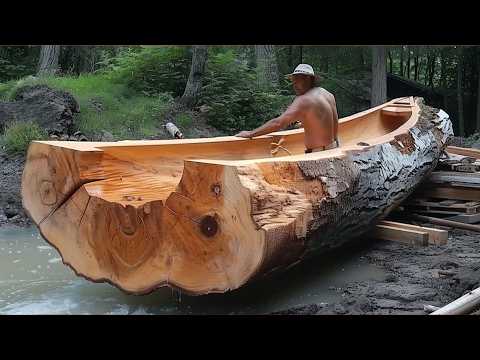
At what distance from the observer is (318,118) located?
14.8 feet

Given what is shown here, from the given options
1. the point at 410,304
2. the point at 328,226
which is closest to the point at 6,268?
the point at 328,226

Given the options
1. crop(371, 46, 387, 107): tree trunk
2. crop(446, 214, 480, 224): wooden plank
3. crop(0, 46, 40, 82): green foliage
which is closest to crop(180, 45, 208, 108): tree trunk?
crop(371, 46, 387, 107): tree trunk

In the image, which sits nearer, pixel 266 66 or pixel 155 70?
pixel 155 70

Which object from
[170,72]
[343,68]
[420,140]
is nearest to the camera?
[420,140]

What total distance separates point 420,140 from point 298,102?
1.60 meters

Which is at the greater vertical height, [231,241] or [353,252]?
[231,241]

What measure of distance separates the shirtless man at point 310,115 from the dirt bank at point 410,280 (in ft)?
3.16

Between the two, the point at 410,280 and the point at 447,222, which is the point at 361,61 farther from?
the point at 410,280

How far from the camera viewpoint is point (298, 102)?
443 centimetres

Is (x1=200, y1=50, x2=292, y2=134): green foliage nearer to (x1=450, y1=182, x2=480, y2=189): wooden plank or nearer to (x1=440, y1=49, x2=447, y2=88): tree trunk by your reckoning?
(x1=440, y1=49, x2=447, y2=88): tree trunk

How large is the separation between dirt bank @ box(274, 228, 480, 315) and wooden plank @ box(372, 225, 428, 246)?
0.05 metres

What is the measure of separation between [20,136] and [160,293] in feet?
12.7

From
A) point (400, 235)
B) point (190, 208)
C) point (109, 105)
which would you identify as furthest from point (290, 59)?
point (190, 208)

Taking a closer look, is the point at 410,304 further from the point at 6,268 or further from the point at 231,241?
the point at 6,268
